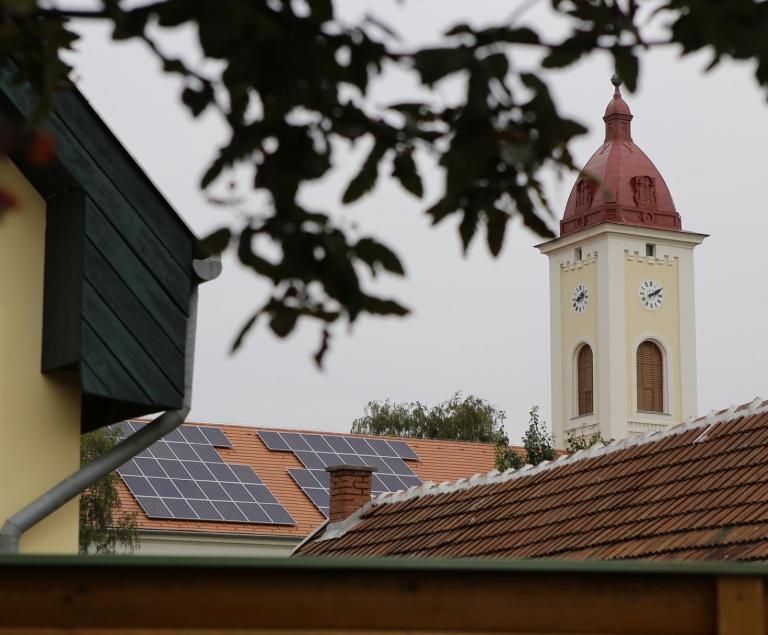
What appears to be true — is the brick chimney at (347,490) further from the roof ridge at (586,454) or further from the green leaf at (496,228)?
the green leaf at (496,228)

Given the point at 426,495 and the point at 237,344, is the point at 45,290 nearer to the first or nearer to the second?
the point at 237,344

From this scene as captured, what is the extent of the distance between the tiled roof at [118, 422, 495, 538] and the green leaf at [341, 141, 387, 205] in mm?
34217

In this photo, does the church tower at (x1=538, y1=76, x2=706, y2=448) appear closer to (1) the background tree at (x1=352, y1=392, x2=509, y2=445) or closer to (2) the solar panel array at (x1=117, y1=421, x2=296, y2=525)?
(1) the background tree at (x1=352, y1=392, x2=509, y2=445)

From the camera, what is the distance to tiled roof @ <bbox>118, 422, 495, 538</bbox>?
38375 mm

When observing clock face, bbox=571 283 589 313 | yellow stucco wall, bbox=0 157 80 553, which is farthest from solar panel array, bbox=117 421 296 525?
clock face, bbox=571 283 589 313

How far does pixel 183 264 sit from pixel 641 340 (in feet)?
216

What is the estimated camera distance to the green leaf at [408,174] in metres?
4.16

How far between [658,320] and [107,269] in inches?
2636

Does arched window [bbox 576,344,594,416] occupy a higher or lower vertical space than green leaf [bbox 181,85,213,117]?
higher

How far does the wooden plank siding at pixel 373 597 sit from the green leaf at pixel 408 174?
3.22 ft

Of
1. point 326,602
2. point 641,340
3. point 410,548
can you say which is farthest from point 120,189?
point 641,340

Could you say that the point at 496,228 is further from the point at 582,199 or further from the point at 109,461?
the point at 582,199

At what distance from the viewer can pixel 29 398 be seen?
777cm

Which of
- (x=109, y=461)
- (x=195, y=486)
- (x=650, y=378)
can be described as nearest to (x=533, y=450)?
(x=195, y=486)
